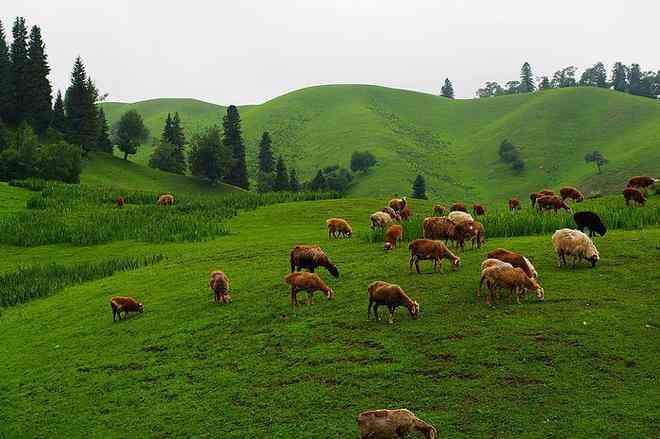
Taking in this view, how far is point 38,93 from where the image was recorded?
3396 inches

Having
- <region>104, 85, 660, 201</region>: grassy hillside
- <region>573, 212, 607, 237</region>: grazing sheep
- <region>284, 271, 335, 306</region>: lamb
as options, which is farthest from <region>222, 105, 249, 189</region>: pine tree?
<region>284, 271, 335, 306</region>: lamb

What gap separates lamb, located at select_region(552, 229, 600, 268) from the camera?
18875 millimetres

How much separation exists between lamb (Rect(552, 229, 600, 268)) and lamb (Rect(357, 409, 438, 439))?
37.8ft

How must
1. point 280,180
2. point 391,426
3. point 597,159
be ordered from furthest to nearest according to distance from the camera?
point 597,159
point 280,180
point 391,426

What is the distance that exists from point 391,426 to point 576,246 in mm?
12033

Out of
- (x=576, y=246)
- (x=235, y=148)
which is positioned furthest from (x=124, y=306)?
(x=235, y=148)

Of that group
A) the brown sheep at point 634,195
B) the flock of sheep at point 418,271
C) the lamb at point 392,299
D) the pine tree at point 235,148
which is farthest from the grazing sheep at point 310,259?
the pine tree at point 235,148

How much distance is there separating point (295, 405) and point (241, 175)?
93661 millimetres

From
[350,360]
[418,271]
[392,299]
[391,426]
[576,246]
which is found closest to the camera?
[391,426]

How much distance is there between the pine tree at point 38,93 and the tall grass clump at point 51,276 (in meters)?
63.8

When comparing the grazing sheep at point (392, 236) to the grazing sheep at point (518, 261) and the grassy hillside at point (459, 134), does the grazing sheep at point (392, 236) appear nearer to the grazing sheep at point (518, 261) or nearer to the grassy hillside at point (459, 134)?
the grazing sheep at point (518, 261)

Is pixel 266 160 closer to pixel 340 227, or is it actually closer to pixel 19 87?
pixel 19 87

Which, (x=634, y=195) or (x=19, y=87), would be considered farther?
(x=19, y=87)

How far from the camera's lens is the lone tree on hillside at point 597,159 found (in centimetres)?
10881
